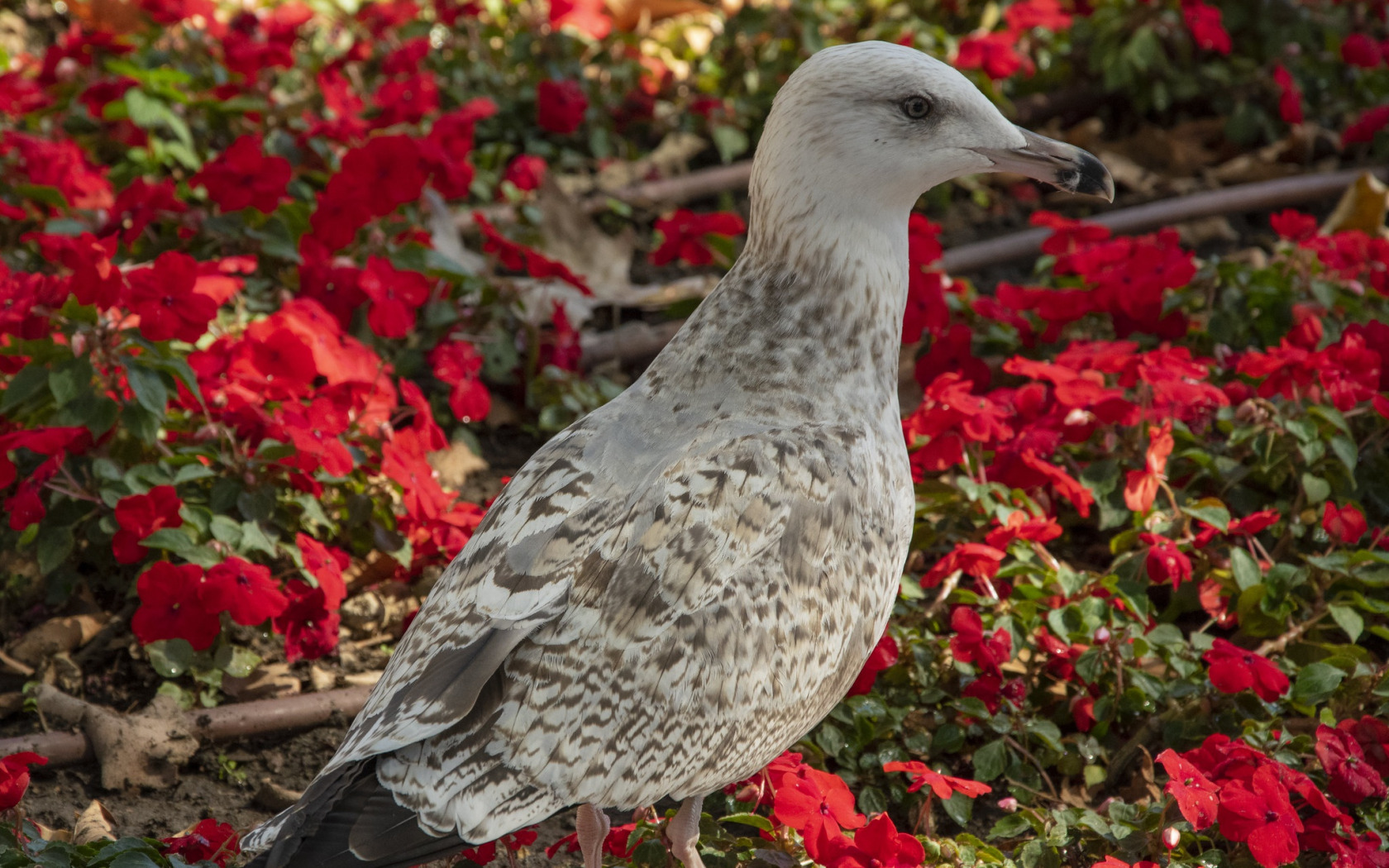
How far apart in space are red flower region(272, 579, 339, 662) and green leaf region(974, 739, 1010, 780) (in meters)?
1.43

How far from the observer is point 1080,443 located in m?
3.38

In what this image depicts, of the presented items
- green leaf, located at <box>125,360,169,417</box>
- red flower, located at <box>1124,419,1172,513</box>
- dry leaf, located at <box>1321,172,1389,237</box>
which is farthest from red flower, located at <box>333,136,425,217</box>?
dry leaf, located at <box>1321,172,1389,237</box>

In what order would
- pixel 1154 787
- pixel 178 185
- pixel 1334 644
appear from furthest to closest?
pixel 178 185
pixel 1334 644
pixel 1154 787

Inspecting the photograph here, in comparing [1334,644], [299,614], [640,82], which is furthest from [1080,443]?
[640,82]

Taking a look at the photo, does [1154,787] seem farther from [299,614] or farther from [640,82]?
[640,82]

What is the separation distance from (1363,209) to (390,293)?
3.48 metres

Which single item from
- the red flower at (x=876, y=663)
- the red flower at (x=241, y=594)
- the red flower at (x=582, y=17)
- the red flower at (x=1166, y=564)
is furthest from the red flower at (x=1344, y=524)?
the red flower at (x=582, y=17)

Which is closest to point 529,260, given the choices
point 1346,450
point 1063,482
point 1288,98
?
point 1063,482

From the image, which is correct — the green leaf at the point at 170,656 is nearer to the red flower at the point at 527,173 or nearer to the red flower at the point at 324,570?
the red flower at the point at 324,570

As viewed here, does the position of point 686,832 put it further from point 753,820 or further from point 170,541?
point 170,541

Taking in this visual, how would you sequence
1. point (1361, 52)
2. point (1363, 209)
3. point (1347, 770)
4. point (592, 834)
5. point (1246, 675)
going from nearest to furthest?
point (592, 834) → point (1347, 770) → point (1246, 675) → point (1363, 209) → point (1361, 52)

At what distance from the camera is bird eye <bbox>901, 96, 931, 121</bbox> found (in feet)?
7.64

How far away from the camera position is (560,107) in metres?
5.26

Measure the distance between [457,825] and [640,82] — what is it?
4.64 metres
